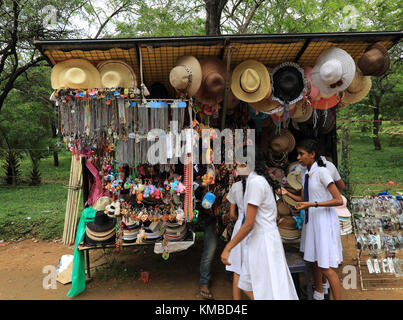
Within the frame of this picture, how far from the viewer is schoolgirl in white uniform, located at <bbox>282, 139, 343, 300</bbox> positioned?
109 inches

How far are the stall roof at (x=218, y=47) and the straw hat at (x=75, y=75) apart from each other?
0.08 metres

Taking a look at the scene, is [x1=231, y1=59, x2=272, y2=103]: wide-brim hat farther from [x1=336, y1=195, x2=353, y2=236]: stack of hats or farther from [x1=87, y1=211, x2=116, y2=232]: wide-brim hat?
[x1=87, y1=211, x2=116, y2=232]: wide-brim hat

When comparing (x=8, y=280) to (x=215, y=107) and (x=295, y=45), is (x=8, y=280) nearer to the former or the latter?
(x=215, y=107)

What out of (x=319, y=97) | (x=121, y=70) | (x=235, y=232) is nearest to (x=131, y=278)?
(x=235, y=232)

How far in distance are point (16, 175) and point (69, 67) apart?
10787 millimetres

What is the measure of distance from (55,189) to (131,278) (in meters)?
8.98

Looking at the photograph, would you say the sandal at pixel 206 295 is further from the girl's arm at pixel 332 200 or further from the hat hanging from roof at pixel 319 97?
the hat hanging from roof at pixel 319 97

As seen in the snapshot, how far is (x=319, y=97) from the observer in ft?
11.3

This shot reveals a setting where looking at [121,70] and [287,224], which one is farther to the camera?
[287,224]

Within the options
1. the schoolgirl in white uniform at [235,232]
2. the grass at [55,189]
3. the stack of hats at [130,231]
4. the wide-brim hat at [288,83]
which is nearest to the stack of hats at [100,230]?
the stack of hats at [130,231]

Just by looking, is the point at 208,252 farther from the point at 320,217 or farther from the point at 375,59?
the point at 375,59

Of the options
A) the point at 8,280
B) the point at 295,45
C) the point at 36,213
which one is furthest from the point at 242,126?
the point at 36,213

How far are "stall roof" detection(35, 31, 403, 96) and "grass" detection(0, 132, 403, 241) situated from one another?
7.38 feet

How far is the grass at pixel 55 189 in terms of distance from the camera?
6.26m
